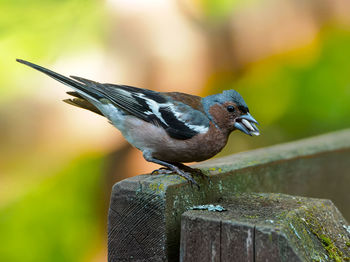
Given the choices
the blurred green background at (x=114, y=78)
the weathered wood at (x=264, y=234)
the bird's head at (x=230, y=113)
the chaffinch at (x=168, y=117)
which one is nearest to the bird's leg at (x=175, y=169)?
the chaffinch at (x=168, y=117)

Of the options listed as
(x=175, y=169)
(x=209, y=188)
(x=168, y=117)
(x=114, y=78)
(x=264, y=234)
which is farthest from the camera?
(x=114, y=78)

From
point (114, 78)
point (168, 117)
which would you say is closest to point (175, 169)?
point (168, 117)

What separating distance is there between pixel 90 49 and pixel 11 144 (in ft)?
3.88

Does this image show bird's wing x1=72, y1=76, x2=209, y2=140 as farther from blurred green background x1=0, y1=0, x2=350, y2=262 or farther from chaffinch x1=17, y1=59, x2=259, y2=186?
blurred green background x1=0, y1=0, x2=350, y2=262

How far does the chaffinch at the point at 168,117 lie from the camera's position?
9.00 feet

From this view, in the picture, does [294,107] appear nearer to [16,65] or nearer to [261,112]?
[261,112]

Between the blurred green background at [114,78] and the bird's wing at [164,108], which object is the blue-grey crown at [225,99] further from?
the blurred green background at [114,78]

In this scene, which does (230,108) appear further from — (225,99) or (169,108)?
(169,108)

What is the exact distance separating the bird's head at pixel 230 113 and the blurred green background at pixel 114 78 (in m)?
1.95

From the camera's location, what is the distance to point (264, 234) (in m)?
1.57

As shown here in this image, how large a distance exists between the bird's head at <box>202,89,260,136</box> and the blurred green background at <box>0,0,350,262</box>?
195 centimetres

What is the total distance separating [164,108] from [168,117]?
73 millimetres

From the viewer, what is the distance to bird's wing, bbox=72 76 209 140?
2.78m

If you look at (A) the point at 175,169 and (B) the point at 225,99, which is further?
(B) the point at 225,99
